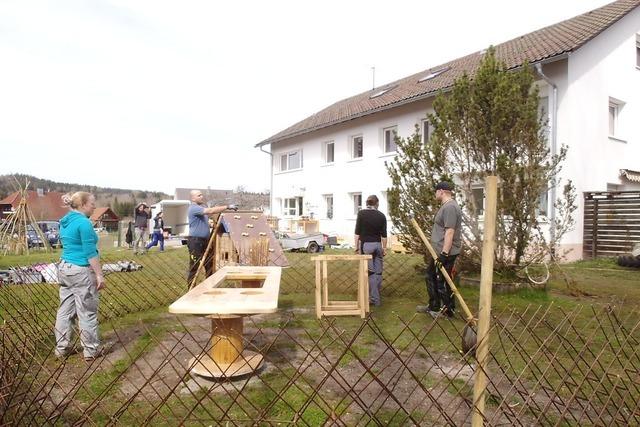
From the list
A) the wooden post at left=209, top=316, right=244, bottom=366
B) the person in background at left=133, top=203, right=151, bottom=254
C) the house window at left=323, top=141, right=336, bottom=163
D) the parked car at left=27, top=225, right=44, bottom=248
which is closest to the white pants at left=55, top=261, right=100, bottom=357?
the wooden post at left=209, top=316, right=244, bottom=366

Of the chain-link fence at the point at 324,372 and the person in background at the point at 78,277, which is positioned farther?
the person in background at the point at 78,277

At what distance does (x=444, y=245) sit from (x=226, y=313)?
2.71 metres

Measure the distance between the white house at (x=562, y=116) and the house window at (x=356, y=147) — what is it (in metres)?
0.04

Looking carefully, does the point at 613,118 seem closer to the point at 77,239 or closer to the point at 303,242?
the point at 303,242

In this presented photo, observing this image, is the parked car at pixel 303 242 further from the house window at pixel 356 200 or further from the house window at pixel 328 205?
the house window at pixel 328 205

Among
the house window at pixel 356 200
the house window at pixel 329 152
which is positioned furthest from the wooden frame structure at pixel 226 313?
the house window at pixel 329 152

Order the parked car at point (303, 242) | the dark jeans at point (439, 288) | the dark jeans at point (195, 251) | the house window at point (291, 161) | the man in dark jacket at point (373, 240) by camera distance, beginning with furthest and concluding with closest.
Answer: the house window at point (291, 161), the parked car at point (303, 242), the dark jeans at point (195, 251), the man in dark jacket at point (373, 240), the dark jeans at point (439, 288)

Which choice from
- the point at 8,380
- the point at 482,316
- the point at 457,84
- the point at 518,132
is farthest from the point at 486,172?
the point at 8,380

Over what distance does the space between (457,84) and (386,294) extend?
304 centimetres

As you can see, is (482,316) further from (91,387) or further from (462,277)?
(462,277)

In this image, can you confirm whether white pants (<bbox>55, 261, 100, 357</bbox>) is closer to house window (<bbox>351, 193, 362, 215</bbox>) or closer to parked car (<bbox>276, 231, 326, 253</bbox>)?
parked car (<bbox>276, 231, 326, 253</bbox>)

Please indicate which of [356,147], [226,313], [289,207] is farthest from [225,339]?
[289,207]

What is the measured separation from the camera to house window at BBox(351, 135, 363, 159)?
55.6 feet

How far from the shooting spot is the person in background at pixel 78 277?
12.5ft
